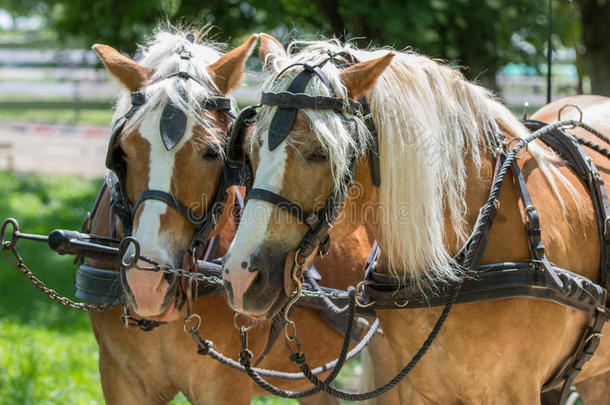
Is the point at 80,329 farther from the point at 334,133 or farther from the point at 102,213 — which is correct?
the point at 334,133

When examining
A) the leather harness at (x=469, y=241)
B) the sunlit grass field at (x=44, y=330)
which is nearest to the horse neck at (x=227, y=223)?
the leather harness at (x=469, y=241)

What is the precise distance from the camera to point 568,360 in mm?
2439

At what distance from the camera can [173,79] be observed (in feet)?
8.18

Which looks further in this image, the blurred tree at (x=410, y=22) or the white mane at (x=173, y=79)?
the blurred tree at (x=410, y=22)

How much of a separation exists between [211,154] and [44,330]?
4186 millimetres

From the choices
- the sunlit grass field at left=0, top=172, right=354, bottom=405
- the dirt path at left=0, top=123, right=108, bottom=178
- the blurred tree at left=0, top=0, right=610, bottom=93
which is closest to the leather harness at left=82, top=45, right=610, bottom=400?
the sunlit grass field at left=0, top=172, right=354, bottom=405

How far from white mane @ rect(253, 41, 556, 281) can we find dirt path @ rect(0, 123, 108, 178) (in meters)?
9.84

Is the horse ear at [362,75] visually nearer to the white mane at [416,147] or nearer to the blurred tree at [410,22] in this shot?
the white mane at [416,147]

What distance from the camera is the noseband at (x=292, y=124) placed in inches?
77.7

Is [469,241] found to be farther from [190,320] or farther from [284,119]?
[190,320]

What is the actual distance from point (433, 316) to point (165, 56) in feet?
4.64

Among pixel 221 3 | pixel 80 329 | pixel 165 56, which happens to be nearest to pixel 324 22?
pixel 221 3

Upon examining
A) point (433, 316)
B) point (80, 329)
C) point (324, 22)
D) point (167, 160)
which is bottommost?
point (80, 329)

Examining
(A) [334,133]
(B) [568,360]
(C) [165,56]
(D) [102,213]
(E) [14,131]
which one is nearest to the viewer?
(A) [334,133]
